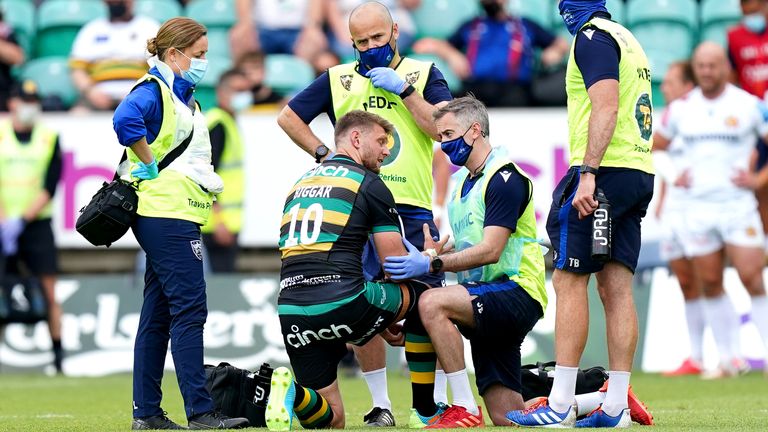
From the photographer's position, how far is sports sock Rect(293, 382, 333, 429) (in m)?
6.91

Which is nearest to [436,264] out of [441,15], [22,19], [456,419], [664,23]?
[456,419]

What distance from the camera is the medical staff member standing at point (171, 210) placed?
23.5ft

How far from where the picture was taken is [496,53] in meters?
15.0

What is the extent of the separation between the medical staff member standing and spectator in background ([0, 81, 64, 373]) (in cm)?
638

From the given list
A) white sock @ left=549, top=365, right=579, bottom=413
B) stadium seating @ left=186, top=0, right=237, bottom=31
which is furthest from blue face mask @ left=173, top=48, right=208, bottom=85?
stadium seating @ left=186, top=0, right=237, bottom=31

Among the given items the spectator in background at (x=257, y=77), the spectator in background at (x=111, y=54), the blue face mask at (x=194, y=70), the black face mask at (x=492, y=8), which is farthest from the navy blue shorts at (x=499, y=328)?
the spectator in background at (x=111, y=54)

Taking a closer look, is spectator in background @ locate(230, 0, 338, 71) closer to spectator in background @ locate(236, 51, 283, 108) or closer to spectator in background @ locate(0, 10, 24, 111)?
spectator in background @ locate(236, 51, 283, 108)

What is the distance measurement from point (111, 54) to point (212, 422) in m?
8.84

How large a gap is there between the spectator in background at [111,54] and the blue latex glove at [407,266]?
27.3ft

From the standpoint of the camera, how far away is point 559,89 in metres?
14.6

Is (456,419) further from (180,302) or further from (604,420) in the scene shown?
(180,302)

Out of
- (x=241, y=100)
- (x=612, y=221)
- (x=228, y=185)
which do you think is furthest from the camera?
(x=241, y=100)

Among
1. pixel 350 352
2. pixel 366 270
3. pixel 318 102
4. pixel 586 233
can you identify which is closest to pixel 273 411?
pixel 366 270

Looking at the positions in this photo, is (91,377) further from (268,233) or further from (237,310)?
(268,233)
